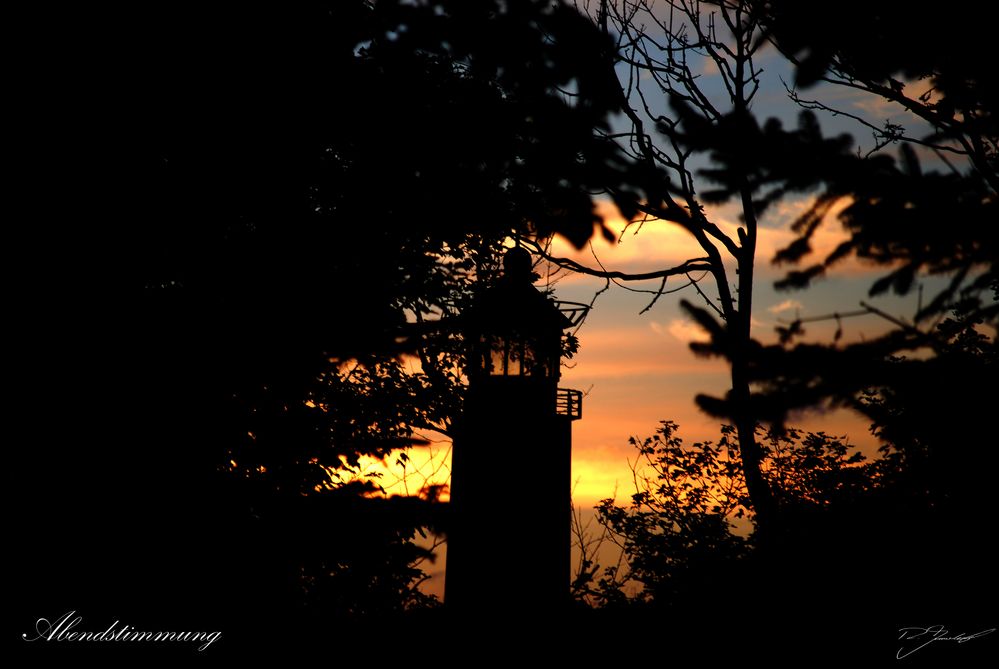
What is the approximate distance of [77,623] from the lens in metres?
7.44

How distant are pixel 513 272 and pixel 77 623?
26.5 feet

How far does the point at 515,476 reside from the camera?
14.6 m

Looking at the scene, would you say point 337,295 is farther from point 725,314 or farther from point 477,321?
point 725,314
